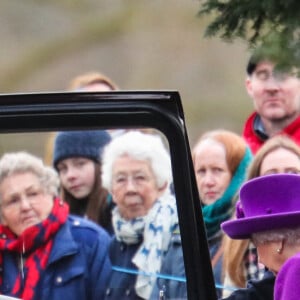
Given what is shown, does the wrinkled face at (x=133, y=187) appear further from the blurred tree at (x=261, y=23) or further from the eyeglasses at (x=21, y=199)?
the blurred tree at (x=261, y=23)

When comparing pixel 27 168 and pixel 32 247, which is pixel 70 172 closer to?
pixel 27 168

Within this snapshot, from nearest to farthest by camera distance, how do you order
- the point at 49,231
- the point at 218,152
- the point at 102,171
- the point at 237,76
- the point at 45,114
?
the point at 45,114 → the point at 49,231 → the point at 102,171 → the point at 218,152 → the point at 237,76

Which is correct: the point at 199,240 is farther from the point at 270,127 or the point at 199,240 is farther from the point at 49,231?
the point at 270,127

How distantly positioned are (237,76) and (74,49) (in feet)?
6.74

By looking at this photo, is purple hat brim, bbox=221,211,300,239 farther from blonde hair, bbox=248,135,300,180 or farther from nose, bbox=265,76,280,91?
nose, bbox=265,76,280,91

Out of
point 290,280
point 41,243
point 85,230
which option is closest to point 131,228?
point 85,230

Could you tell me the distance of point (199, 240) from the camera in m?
3.97

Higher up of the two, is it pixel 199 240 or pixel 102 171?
pixel 102 171

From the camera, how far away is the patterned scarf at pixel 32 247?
396 cm

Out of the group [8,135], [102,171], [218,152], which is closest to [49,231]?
[8,135]

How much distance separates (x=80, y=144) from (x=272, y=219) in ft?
2.94

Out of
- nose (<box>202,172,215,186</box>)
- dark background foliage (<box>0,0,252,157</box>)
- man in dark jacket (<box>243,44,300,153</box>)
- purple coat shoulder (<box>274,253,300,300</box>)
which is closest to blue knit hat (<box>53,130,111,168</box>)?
nose (<box>202,172,215,186</box>)

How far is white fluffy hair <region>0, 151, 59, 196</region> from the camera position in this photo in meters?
4.24

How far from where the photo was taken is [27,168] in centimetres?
455
